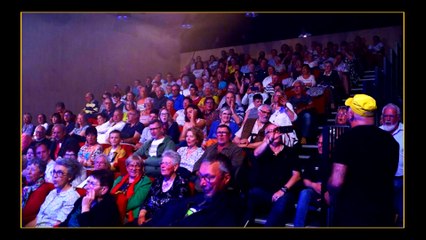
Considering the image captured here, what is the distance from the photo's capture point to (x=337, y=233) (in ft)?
14.6

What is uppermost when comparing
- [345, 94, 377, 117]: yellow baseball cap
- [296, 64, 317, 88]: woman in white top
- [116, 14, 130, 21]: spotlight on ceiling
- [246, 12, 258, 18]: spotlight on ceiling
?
[246, 12, 258, 18]: spotlight on ceiling

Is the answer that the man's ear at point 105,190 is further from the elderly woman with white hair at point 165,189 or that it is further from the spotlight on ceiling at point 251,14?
the spotlight on ceiling at point 251,14

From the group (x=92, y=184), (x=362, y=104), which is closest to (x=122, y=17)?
(x=92, y=184)

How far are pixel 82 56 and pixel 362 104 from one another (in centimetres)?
247

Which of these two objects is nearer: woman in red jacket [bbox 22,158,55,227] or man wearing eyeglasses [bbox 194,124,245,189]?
man wearing eyeglasses [bbox 194,124,245,189]

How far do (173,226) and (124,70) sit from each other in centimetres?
146

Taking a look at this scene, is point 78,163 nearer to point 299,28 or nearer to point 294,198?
point 294,198

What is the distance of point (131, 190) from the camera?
4590 mm

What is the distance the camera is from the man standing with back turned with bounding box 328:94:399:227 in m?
4.12

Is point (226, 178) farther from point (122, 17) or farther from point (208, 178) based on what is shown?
point (122, 17)

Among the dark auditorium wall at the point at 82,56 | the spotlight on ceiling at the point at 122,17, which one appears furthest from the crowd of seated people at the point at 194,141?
the spotlight on ceiling at the point at 122,17

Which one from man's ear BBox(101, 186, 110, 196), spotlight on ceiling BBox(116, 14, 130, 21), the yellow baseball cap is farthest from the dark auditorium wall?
the yellow baseball cap

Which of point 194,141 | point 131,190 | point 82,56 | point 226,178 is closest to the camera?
point 226,178

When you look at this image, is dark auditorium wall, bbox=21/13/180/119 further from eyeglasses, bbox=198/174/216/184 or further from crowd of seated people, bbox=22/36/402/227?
eyeglasses, bbox=198/174/216/184
